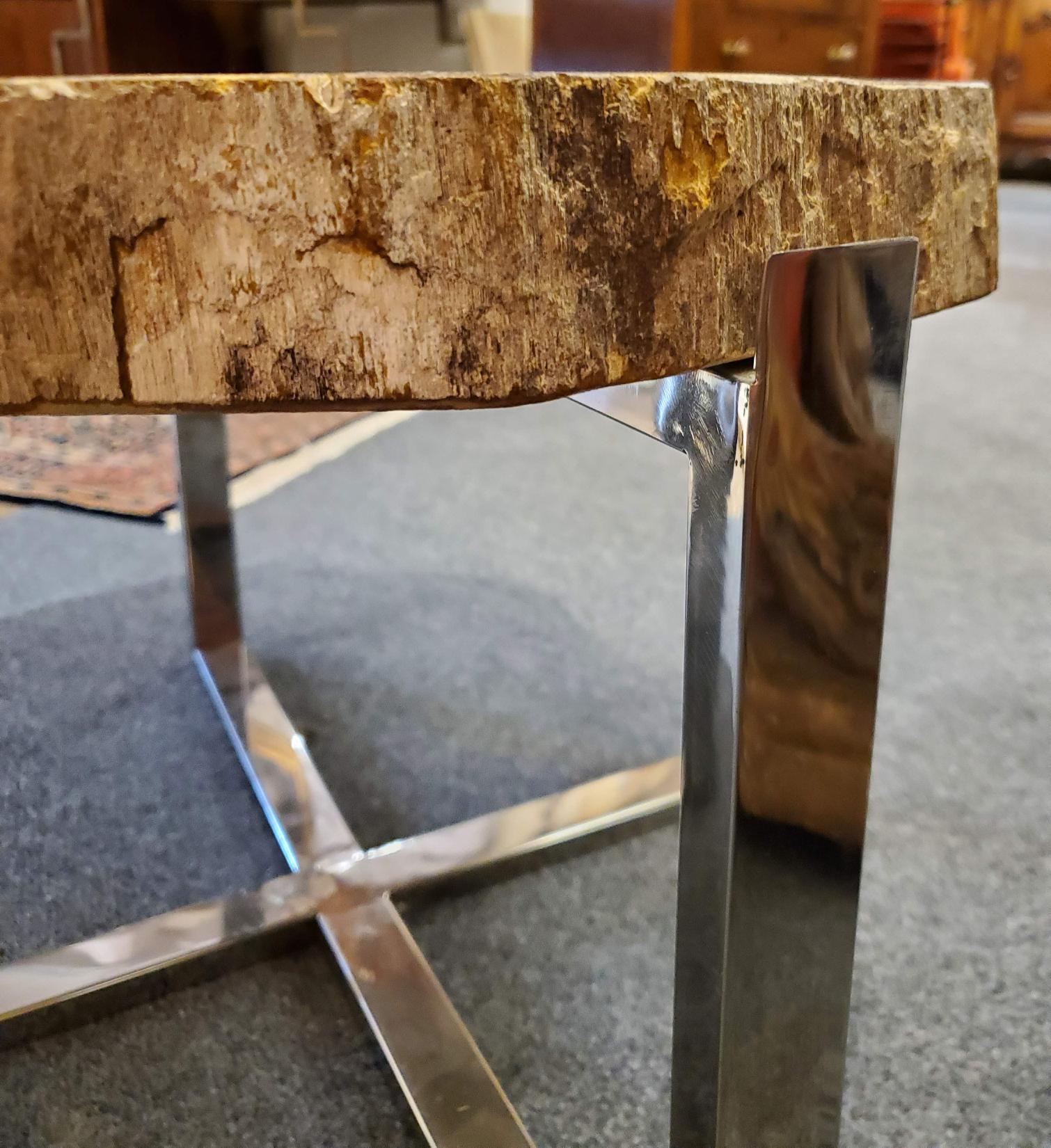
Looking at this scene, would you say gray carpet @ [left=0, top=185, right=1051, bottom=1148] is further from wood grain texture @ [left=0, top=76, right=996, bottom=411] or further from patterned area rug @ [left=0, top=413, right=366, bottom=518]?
wood grain texture @ [left=0, top=76, right=996, bottom=411]

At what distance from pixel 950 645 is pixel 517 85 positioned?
97 centimetres

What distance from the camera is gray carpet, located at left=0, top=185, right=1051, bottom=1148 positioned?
64 centimetres

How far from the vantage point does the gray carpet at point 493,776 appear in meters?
0.64

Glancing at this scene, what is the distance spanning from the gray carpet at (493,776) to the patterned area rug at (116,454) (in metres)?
0.08

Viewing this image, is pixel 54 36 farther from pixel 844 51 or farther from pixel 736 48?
pixel 844 51

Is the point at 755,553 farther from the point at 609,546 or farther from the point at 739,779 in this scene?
the point at 609,546

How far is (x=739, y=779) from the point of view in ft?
1.33

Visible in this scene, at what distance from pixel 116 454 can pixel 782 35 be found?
181 centimetres

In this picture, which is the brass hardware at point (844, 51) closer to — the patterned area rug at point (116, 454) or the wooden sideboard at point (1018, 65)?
the patterned area rug at point (116, 454)

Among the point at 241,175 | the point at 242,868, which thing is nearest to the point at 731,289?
the point at 241,175

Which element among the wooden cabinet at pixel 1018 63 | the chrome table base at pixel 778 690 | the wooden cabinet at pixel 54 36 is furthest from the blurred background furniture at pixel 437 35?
the wooden cabinet at pixel 1018 63

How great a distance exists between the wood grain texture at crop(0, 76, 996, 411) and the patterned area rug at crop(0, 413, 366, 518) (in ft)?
3.93

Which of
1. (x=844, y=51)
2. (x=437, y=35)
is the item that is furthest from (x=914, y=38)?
(x=437, y=35)

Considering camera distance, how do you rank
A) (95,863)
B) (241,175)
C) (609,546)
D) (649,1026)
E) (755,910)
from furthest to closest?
1. (609,546)
2. (95,863)
3. (649,1026)
4. (755,910)
5. (241,175)
